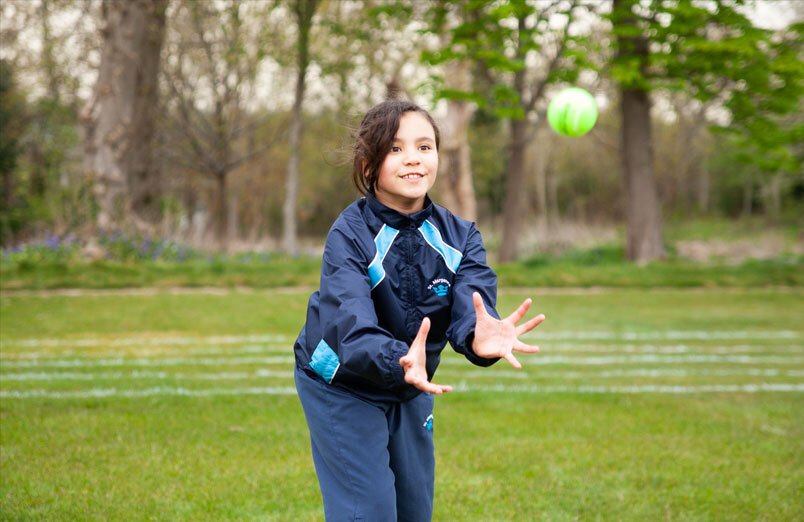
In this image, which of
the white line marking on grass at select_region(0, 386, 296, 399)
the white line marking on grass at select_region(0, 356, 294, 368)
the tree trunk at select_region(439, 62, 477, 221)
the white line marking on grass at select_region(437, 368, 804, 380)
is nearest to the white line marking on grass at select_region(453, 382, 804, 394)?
the white line marking on grass at select_region(437, 368, 804, 380)

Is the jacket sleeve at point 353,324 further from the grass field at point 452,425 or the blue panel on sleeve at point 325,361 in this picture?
the grass field at point 452,425

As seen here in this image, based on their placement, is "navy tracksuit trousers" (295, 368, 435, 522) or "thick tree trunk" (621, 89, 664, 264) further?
"thick tree trunk" (621, 89, 664, 264)

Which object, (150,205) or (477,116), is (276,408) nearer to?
(150,205)

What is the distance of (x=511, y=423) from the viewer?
5.64 metres

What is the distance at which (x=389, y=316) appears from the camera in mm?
2691

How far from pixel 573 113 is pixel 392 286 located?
6.36 m

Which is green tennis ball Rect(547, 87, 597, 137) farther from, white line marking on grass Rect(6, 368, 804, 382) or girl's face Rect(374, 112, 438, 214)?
girl's face Rect(374, 112, 438, 214)

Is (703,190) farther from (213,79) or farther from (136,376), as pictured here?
(136,376)

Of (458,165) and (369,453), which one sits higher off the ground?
(458,165)

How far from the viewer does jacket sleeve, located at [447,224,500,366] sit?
255 centimetres

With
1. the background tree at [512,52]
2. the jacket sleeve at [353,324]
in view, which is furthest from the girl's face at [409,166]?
the background tree at [512,52]

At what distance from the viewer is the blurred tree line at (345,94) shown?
48.5 ft

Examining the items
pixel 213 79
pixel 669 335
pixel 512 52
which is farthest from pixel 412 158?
pixel 213 79

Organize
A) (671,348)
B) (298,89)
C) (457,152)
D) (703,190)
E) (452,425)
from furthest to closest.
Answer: (703,190) < (457,152) < (298,89) < (671,348) < (452,425)
